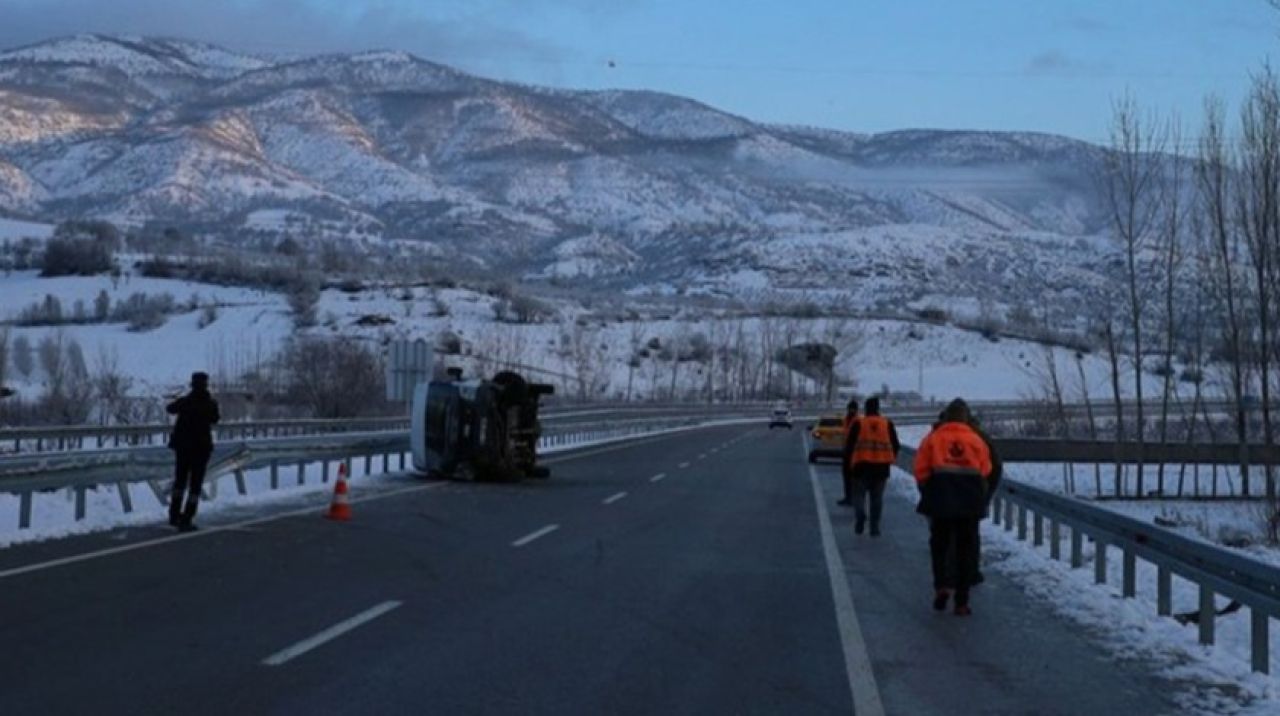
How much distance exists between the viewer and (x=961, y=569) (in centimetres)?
1323

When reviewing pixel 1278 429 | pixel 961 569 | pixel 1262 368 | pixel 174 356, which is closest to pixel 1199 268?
pixel 1278 429

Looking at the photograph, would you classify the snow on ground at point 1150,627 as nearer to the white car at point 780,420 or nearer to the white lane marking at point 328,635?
the white lane marking at point 328,635

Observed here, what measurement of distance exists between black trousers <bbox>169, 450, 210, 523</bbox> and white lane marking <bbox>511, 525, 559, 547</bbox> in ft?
12.9

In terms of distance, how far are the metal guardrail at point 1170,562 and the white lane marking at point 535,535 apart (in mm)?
6186

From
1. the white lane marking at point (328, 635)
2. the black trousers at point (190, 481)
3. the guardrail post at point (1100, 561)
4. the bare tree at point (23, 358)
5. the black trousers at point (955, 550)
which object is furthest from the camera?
the bare tree at point (23, 358)

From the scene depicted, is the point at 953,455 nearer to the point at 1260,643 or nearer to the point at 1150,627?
the point at 1150,627

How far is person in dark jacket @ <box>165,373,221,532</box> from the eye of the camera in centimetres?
1883

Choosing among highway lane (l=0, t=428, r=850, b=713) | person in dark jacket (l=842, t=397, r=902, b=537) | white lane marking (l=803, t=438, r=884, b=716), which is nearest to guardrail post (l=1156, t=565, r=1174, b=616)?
white lane marking (l=803, t=438, r=884, b=716)

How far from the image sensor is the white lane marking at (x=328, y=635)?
10.2 metres

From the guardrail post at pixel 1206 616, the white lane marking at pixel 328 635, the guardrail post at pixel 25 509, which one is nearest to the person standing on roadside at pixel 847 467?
the guardrail post at pixel 1206 616

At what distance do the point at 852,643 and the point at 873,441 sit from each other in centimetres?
935

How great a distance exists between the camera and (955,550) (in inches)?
525

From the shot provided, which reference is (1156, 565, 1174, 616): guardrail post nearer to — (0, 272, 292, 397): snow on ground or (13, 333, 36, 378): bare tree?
(0, 272, 292, 397): snow on ground

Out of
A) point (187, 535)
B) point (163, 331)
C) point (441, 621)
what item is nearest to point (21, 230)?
point (163, 331)
